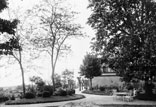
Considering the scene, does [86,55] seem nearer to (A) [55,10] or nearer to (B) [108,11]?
(A) [55,10]

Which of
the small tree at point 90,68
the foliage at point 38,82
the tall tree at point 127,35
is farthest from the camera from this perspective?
the small tree at point 90,68

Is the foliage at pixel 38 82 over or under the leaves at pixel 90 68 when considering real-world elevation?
under

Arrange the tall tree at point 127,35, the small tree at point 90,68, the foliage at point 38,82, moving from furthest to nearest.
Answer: the small tree at point 90,68 < the foliage at point 38,82 < the tall tree at point 127,35

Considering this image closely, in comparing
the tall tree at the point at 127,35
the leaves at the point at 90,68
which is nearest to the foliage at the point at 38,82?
the tall tree at the point at 127,35

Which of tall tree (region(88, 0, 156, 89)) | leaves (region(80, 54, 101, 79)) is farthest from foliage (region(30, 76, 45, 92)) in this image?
leaves (region(80, 54, 101, 79))

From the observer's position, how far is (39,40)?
30.6m

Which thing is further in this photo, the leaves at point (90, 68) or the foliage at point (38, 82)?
the leaves at point (90, 68)

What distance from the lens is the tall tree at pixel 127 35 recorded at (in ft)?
70.9

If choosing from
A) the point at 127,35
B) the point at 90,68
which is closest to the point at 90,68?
the point at 90,68

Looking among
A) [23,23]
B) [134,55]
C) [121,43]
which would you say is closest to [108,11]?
[121,43]

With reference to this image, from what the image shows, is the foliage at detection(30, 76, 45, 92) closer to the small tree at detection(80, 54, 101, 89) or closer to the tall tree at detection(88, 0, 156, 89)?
the tall tree at detection(88, 0, 156, 89)

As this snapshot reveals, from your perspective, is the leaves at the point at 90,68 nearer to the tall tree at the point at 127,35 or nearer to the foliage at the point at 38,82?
the foliage at the point at 38,82

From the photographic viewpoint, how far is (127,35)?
24141 mm

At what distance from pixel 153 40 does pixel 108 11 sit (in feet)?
22.6
